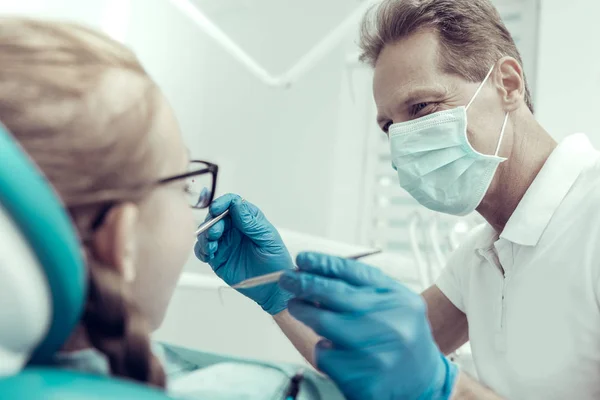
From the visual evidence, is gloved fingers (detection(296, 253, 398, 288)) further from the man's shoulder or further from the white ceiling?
the white ceiling

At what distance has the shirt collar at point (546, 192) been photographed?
1188mm

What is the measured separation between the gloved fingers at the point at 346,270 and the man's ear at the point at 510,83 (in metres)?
0.76

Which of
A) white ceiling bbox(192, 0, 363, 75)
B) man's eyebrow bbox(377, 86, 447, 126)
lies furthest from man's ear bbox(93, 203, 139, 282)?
white ceiling bbox(192, 0, 363, 75)

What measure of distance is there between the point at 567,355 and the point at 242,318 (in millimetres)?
1400

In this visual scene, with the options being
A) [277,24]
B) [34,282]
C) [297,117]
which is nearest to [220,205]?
[34,282]

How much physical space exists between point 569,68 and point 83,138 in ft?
8.80

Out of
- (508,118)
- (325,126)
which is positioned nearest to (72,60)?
(508,118)

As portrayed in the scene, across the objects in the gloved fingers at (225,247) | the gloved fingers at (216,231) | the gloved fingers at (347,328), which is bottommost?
the gloved fingers at (225,247)

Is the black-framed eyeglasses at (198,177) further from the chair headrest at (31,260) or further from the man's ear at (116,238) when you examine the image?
the chair headrest at (31,260)

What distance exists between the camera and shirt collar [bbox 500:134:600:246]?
1.19 metres

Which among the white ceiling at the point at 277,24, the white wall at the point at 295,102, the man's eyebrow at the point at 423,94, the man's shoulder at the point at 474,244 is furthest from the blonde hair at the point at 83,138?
the white ceiling at the point at 277,24

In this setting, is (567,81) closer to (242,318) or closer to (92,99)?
(242,318)

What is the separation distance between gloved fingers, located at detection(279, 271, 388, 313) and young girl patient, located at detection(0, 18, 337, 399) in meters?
0.20

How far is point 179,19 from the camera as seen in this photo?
6.25ft
